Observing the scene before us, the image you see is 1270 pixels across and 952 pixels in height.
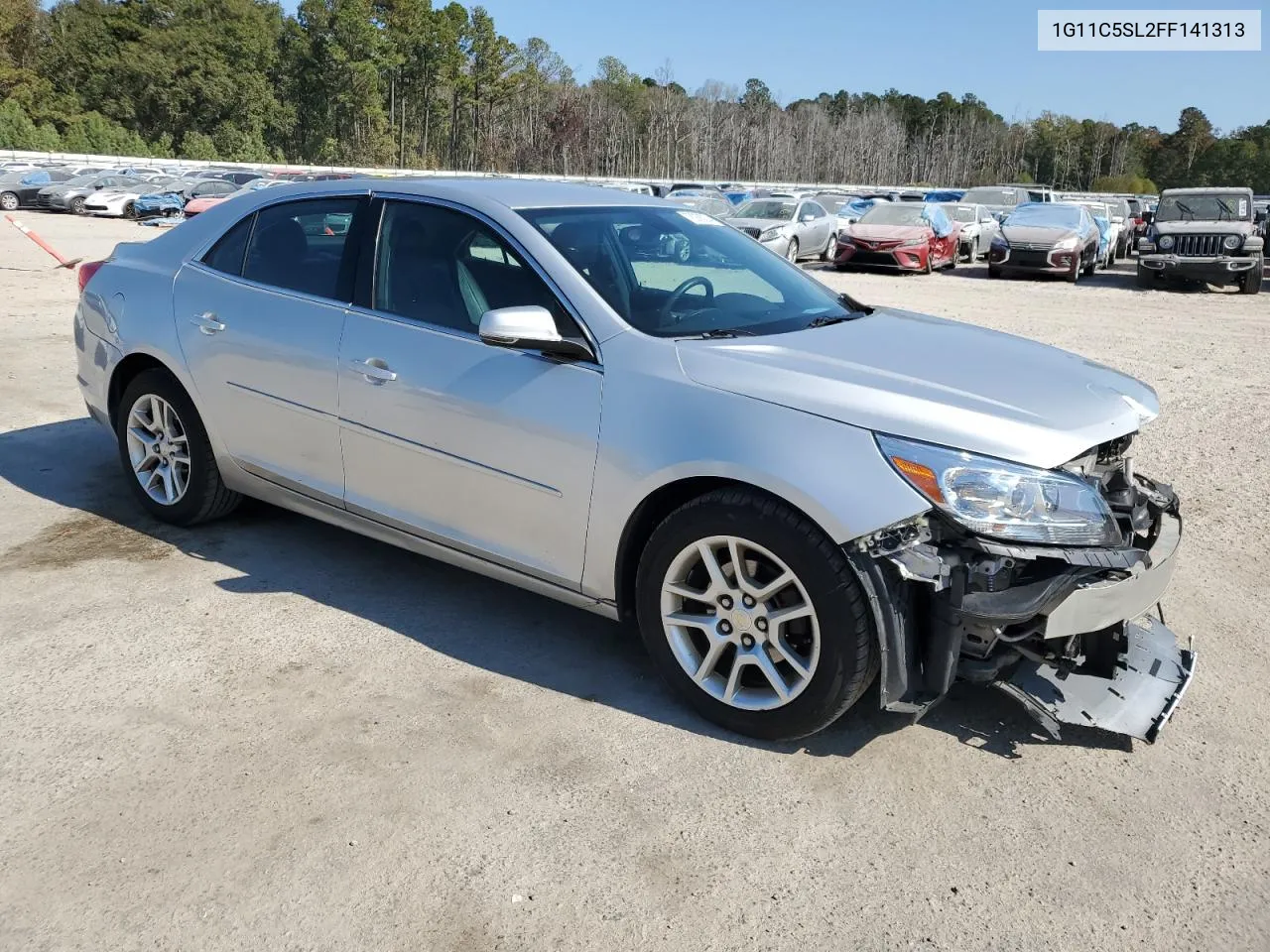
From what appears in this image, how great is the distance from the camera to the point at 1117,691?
3.36m

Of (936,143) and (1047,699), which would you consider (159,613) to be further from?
(936,143)

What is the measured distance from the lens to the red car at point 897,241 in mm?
21453

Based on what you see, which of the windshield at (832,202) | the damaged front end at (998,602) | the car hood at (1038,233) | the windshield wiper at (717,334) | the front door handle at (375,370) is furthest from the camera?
the windshield at (832,202)

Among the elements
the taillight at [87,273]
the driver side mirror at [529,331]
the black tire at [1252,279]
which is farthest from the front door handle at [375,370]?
the black tire at [1252,279]

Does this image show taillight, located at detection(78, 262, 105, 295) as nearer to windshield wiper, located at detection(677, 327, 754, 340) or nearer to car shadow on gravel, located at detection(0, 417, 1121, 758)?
car shadow on gravel, located at detection(0, 417, 1121, 758)

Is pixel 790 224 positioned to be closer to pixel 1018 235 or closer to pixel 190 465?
pixel 1018 235

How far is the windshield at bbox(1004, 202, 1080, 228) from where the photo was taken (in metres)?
21.5

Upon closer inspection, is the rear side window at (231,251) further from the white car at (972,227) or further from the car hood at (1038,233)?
the white car at (972,227)

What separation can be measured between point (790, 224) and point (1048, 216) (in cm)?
537

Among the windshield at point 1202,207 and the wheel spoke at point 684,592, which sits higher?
the windshield at point 1202,207

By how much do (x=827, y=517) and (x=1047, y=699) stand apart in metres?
1.01

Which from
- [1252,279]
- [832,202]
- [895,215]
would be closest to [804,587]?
[1252,279]

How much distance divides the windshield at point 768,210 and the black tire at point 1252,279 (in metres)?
8.91

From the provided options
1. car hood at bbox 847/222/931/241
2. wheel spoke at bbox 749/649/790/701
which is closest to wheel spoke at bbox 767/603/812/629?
wheel spoke at bbox 749/649/790/701
